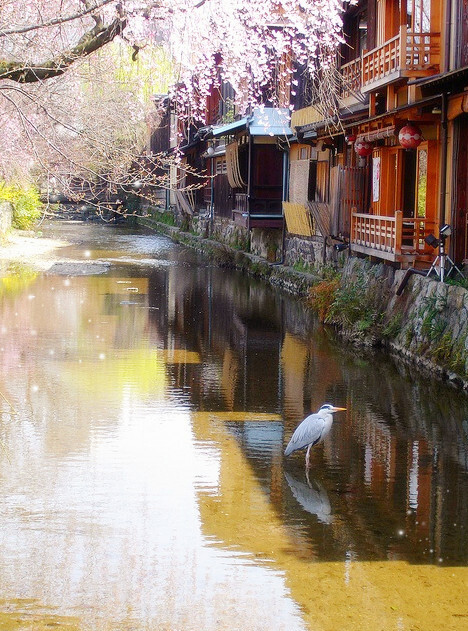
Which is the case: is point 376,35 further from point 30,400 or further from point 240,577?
point 240,577

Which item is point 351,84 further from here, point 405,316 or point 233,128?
point 233,128

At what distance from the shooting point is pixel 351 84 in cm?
2131

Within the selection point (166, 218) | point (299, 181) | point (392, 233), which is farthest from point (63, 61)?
point (166, 218)

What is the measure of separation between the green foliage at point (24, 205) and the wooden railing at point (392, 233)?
21.9 m

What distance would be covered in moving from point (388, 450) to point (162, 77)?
32457mm

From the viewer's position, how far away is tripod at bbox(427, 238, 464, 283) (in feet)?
48.9

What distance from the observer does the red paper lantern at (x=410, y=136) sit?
1694cm

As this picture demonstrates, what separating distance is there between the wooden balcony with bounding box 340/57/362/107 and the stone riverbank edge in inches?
151

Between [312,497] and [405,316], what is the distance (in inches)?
297

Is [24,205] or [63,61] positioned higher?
[63,61]

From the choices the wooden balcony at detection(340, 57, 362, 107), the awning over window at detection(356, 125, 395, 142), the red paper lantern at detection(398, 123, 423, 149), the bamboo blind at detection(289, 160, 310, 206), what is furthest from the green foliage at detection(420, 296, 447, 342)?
the bamboo blind at detection(289, 160, 310, 206)

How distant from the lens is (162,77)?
1585 inches

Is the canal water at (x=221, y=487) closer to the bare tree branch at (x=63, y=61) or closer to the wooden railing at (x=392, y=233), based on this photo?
the wooden railing at (x=392, y=233)

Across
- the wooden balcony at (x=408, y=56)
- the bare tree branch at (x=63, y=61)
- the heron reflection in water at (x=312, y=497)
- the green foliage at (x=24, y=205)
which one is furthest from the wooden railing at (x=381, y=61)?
the green foliage at (x=24, y=205)
